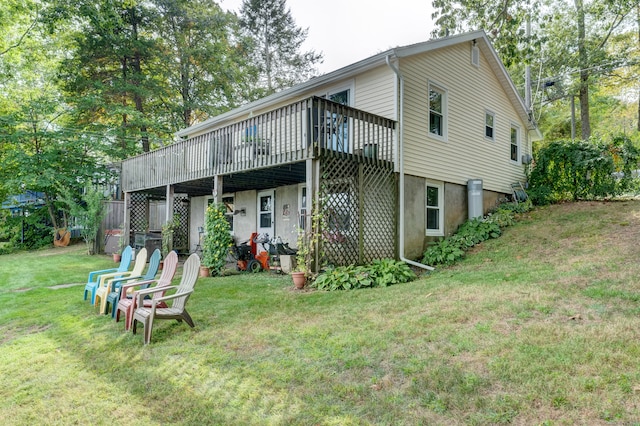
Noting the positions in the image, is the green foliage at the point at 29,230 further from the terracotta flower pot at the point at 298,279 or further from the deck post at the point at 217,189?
the terracotta flower pot at the point at 298,279

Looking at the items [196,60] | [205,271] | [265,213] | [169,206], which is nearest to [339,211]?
[205,271]

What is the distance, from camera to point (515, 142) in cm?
1415

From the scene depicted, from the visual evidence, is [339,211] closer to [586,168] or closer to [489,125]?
[489,125]

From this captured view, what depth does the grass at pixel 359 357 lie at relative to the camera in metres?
2.67

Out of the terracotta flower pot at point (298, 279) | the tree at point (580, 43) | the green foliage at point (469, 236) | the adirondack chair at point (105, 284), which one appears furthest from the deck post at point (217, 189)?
the tree at point (580, 43)

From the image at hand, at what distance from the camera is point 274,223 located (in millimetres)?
11852

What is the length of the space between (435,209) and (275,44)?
2021 cm

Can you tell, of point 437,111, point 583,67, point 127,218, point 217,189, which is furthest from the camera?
point 583,67

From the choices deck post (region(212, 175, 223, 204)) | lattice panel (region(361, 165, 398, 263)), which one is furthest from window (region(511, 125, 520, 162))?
deck post (region(212, 175, 223, 204))

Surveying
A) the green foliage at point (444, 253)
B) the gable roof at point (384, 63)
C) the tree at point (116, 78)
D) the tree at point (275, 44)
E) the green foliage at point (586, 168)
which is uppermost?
the tree at point (275, 44)

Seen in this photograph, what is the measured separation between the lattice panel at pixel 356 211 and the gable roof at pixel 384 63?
2.62 m

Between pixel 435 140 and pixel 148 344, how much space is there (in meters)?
8.52

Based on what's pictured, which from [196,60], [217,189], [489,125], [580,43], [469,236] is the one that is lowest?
[469,236]

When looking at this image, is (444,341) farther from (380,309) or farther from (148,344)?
(148,344)
